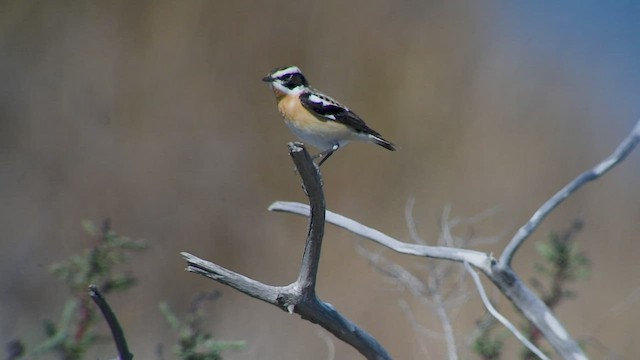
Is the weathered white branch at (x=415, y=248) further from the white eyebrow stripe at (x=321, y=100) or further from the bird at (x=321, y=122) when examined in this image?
the white eyebrow stripe at (x=321, y=100)

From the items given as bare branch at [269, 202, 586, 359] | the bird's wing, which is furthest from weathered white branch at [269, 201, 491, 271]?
the bird's wing

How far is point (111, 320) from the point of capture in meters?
1.61

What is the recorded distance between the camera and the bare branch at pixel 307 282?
171 centimetres

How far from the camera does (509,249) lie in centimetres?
211

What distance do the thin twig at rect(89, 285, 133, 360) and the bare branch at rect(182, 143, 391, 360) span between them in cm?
18

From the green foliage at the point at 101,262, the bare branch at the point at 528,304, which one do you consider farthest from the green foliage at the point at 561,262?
the green foliage at the point at 101,262

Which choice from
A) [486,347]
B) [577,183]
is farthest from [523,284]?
[486,347]

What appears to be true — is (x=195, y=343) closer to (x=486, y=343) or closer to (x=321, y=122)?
(x=321, y=122)

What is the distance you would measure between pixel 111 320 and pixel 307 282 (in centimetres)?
43

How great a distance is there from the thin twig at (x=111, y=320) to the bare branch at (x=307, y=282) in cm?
18

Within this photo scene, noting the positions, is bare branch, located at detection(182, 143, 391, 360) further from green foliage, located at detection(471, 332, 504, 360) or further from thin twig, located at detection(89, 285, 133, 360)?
green foliage, located at detection(471, 332, 504, 360)

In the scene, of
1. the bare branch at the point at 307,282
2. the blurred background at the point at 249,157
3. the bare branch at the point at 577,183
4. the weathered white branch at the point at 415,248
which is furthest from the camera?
the blurred background at the point at 249,157

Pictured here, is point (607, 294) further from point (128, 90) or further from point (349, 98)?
point (128, 90)

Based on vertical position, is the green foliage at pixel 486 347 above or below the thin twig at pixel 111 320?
below
